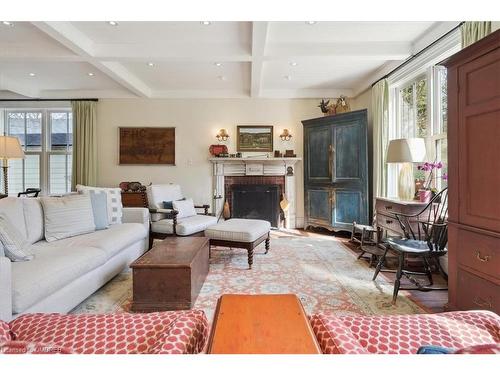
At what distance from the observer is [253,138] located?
5.50m

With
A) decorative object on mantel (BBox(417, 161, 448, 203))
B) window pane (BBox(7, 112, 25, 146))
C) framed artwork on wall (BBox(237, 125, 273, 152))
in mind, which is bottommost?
decorative object on mantel (BBox(417, 161, 448, 203))

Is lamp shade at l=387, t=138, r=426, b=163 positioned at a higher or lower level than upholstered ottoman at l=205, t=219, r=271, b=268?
higher

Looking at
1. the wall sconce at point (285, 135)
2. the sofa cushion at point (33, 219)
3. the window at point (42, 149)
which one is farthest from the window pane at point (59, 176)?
the wall sconce at point (285, 135)

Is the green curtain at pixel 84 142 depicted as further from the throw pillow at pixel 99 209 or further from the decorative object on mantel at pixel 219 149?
the throw pillow at pixel 99 209

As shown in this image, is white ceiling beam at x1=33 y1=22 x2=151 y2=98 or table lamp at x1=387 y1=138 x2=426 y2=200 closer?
white ceiling beam at x1=33 y1=22 x2=151 y2=98

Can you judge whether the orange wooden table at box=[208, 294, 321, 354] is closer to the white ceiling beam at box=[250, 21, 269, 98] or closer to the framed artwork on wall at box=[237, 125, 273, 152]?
the white ceiling beam at box=[250, 21, 269, 98]

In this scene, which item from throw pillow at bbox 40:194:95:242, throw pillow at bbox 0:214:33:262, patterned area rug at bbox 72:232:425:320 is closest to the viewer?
throw pillow at bbox 0:214:33:262

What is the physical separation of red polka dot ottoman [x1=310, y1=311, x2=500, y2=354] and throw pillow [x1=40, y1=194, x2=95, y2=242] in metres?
2.69

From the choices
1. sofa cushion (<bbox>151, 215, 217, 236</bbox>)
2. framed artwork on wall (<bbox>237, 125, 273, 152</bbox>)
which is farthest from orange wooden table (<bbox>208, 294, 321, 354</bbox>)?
framed artwork on wall (<bbox>237, 125, 273, 152</bbox>)

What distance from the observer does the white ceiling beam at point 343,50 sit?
3500 mm

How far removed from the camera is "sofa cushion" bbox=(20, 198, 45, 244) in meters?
2.44

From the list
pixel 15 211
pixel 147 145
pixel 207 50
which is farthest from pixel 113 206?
pixel 147 145
